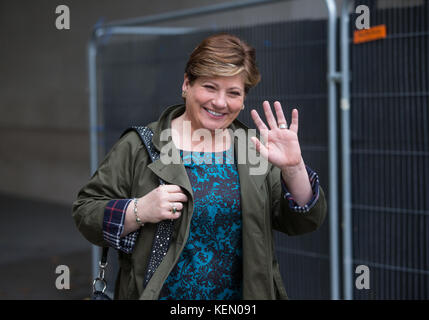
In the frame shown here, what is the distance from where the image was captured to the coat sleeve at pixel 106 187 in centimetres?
211

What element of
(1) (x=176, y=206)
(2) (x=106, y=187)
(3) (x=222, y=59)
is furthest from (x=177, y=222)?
(3) (x=222, y=59)

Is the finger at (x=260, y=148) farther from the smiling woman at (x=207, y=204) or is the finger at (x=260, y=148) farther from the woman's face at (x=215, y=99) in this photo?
the woman's face at (x=215, y=99)

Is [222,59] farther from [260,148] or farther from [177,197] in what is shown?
[177,197]

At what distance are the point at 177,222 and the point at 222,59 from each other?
60cm

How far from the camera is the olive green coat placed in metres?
2.06

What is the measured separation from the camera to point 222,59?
206cm

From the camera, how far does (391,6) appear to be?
12.5 feet

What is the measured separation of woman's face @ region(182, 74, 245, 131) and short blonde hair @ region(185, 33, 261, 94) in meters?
0.03

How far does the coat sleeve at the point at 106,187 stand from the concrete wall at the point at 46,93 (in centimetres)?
685

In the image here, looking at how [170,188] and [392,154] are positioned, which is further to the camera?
[392,154]

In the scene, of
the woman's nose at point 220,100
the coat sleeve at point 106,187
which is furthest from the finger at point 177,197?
the woman's nose at point 220,100

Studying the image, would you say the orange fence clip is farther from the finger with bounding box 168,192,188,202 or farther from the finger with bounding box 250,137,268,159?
the finger with bounding box 168,192,188,202

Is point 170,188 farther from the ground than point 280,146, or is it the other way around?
point 280,146
